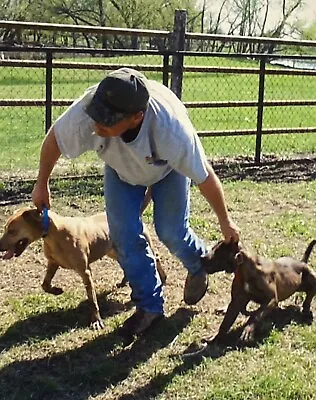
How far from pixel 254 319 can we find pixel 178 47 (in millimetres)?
5288

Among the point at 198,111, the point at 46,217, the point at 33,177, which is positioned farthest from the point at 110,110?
Result: the point at 198,111

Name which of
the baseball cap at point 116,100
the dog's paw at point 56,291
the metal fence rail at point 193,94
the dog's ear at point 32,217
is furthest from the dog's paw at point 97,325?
the metal fence rail at point 193,94

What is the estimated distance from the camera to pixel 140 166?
373 centimetres

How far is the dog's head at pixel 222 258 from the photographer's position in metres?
4.04

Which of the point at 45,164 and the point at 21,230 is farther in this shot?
the point at 21,230

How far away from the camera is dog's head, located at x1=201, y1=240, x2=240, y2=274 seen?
404cm

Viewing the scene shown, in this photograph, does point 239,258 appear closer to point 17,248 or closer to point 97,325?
point 97,325

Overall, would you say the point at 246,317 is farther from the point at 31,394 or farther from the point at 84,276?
the point at 31,394

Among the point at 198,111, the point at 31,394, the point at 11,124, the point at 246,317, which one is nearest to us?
the point at 31,394

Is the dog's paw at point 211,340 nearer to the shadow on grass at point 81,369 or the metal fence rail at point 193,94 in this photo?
the shadow on grass at point 81,369

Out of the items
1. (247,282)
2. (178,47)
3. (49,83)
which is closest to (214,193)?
(247,282)

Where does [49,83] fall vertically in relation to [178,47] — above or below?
below

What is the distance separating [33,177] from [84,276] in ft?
13.2

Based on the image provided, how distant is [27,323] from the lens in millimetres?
4395
